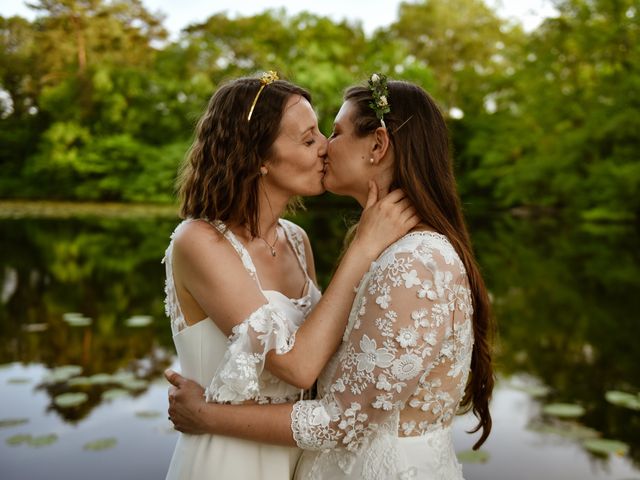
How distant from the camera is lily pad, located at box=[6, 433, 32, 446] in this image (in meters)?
4.70

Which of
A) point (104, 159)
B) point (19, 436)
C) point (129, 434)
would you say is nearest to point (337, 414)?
point (129, 434)

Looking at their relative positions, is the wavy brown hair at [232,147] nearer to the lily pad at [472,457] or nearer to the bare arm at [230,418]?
the bare arm at [230,418]

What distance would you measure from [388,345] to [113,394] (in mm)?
4428

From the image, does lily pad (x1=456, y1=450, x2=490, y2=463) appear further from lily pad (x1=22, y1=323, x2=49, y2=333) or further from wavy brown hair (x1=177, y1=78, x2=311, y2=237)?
lily pad (x1=22, y1=323, x2=49, y2=333)

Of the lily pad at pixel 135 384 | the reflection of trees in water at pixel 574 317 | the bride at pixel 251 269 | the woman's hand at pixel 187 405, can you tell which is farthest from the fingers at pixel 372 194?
the lily pad at pixel 135 384

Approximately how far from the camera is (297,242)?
270 centimetres

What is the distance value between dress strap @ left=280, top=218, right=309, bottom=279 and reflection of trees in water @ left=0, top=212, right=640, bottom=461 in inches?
16.1

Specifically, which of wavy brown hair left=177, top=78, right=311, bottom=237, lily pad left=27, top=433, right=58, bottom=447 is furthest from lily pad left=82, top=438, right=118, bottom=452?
wavy brown hair left=177, top=78, right=311, bottom=237

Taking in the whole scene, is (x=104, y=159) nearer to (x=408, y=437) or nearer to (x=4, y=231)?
(x=4, y=231)

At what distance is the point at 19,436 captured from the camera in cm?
480

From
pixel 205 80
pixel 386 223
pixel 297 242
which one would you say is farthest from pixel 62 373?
pixel 205 80

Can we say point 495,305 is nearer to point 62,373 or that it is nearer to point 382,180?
point 62,373

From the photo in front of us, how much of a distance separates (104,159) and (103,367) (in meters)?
27.3

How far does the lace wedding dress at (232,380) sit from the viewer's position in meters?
1.93
